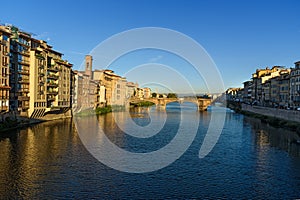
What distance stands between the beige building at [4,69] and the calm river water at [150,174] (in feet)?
14.3

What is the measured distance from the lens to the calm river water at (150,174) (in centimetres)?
1197

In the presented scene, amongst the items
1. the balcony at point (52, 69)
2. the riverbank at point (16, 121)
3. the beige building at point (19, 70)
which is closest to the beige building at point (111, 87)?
the balcony at point (52, 69)

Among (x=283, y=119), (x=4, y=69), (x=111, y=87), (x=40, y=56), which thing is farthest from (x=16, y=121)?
(x=111, y=87)

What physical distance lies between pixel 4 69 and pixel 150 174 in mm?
17780

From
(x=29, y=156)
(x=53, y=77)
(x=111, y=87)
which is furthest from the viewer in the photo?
(x=111, y=87)

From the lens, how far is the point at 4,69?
25922 millimetres

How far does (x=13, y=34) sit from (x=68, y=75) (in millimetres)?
14448

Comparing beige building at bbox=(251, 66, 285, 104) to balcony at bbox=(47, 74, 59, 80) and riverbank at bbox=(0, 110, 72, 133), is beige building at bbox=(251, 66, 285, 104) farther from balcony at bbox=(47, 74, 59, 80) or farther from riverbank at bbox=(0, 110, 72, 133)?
riverbank at bbox=(0, 110, 72, 133)

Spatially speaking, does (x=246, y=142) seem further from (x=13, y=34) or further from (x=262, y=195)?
(x=13, y=34)

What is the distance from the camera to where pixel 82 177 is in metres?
13.8

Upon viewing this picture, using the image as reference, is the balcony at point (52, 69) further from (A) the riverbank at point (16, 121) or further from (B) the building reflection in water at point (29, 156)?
(B) the building reflection in water at point (29, 156)

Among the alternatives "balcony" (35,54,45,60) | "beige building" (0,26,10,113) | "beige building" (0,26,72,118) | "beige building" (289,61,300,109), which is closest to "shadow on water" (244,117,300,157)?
"beige building" (289,61,300,109)

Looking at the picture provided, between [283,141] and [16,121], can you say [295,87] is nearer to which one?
[283,141]

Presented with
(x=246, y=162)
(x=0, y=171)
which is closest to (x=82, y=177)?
(x=0, y=171)
